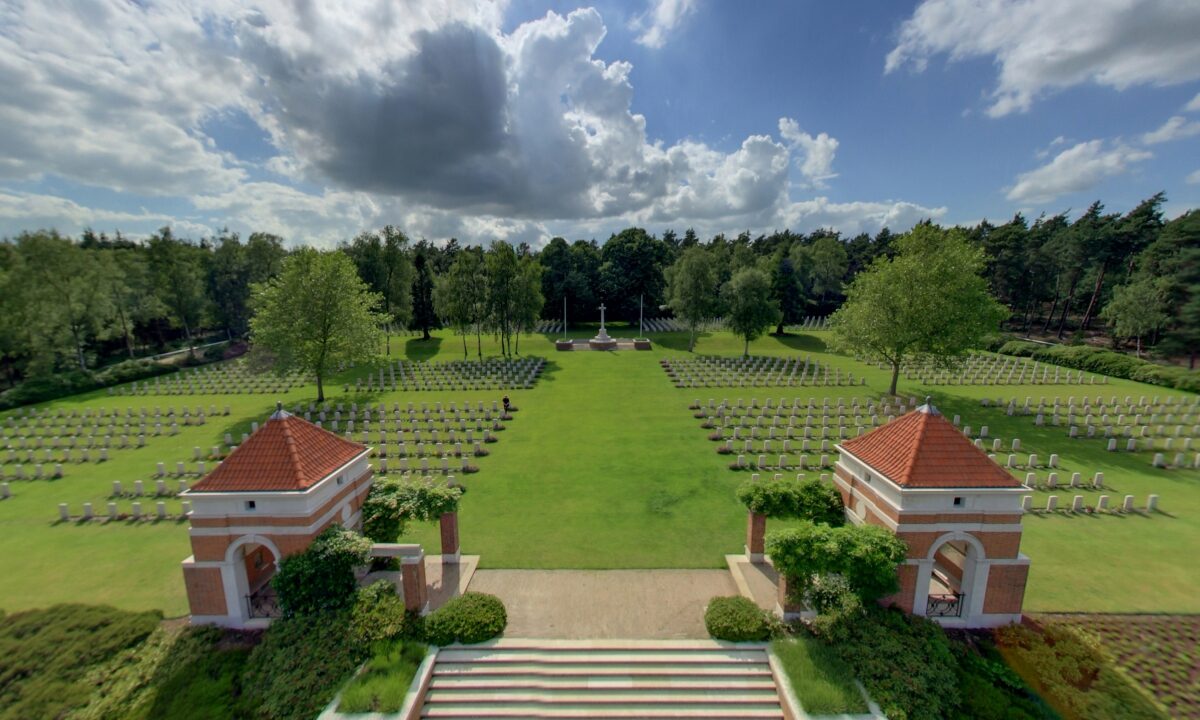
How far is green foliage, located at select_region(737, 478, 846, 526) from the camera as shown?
41.8ft

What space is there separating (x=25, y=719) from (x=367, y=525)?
632 cm

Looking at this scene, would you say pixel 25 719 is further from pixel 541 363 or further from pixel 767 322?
pixel 767 322

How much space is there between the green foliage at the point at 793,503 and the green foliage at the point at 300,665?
959cm

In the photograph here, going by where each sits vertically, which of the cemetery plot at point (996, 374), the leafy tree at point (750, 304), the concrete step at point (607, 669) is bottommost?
the concrete step at point (607, 669)

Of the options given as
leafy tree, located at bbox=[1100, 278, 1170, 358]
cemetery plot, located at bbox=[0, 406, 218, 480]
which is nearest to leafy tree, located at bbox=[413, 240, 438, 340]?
cemetery plot, located at bbox=[0, 406, 218, 480]

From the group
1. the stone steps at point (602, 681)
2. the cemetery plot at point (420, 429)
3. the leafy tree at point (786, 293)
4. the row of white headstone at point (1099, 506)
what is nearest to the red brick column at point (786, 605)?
the stone steps at point (602, 681)

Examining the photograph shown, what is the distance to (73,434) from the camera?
25969 mm

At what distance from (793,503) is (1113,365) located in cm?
4202

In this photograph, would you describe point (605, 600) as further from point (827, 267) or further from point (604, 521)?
point (827, 267)

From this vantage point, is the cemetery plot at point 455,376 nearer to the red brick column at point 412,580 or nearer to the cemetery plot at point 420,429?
the cemetery plot at point 420,429

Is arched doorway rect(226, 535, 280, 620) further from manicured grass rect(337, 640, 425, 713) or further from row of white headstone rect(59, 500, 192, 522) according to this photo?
row of white headstone rect(59, 500, 192, 522)

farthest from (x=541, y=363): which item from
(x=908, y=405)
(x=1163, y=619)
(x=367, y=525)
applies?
(x=1163, y=619)

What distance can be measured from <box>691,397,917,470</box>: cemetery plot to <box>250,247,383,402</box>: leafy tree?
22961 millimetres

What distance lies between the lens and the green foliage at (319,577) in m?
10.5
